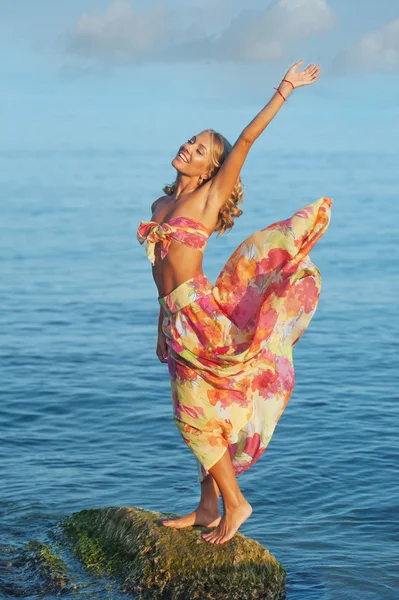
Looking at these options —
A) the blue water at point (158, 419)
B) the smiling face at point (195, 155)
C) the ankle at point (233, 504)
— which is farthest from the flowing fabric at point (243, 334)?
the blue water at point (158, 419)

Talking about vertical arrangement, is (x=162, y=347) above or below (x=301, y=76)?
below

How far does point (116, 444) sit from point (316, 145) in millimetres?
74666

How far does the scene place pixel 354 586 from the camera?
6527mm

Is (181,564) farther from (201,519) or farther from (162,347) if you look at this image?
(162,347)

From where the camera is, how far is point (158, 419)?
10.2 metres

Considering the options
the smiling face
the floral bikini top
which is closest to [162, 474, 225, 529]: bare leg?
the floral bikini top

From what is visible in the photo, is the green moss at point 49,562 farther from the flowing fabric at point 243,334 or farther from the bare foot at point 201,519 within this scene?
the flowing fabric at point 243,334

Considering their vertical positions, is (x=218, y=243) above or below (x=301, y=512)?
above

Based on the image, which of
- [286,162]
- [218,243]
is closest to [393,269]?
[218,243]

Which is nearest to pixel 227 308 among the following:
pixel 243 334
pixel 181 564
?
pixel 243 334

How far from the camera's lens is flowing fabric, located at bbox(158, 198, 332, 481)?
583cm

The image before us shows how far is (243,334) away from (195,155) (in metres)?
1.10

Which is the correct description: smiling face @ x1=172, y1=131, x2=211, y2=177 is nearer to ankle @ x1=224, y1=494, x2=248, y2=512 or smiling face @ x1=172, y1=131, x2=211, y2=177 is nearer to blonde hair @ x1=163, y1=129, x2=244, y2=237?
blonde hair @ x1=163, y1=129, x2=244, y2=237

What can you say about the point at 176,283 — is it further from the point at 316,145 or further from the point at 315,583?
the point at 316,145
